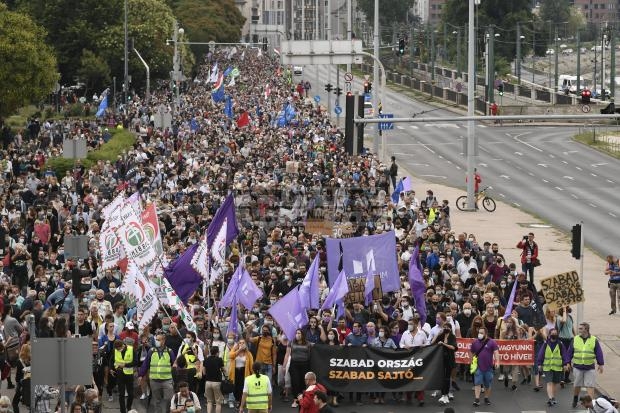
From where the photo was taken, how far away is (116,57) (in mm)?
94125

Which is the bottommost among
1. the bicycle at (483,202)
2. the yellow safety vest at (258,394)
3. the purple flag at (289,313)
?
the bicycle at (483,202)

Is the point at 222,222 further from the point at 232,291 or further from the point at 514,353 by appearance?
the point at 514,353

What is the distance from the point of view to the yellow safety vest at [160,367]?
24219 mm

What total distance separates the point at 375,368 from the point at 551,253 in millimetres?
19290

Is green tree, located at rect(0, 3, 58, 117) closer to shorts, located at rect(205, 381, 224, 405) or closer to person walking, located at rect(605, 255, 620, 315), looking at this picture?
person walking, located at rect(605, 255, 620, 315)

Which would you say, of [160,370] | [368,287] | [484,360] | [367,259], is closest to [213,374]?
[160,370]

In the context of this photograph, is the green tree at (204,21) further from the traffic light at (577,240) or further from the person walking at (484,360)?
the person walking at (484,360)

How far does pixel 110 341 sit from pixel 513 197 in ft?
116

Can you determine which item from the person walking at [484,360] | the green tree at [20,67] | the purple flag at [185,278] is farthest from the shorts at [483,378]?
the green tree at [20,67]

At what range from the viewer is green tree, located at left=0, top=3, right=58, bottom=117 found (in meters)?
69.8

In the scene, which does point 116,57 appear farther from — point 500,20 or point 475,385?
point 475,385

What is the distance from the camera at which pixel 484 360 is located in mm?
25703

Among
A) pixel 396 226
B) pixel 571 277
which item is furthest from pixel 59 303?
pixel 396 226

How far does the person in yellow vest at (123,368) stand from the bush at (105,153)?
2772 centimetres
